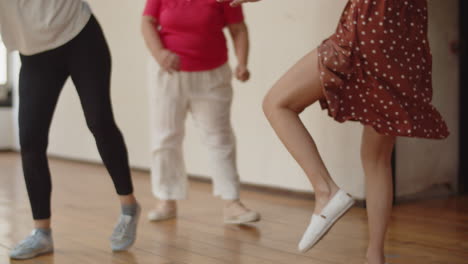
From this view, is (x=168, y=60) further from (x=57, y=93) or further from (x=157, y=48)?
(x=57, y=93)

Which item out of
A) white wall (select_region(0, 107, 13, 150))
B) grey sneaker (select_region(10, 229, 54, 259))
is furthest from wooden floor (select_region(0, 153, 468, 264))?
white wall (select_region(0, 107, 13, 150))

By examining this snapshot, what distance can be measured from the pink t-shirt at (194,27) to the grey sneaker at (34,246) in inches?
36.0

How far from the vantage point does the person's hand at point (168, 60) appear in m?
2.67

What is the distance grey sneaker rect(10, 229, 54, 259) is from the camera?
2246 mm

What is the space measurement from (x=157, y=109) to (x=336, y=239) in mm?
959

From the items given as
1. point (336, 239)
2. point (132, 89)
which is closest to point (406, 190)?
point (336, 239)

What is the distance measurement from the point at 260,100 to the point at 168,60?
113 centimetres

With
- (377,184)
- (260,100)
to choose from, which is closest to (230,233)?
(377,184)

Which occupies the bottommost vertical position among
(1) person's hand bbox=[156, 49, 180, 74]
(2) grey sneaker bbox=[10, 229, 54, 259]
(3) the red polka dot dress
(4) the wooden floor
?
(4) the wooden floor

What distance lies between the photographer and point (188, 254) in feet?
7.53

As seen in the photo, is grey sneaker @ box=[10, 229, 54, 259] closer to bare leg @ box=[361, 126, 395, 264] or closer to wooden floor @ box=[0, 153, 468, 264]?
wooden floor @ box=[0, 153, 468, 264]

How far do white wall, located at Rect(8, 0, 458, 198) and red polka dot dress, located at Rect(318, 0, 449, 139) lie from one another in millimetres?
1484

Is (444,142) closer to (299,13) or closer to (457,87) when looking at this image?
(457,87)

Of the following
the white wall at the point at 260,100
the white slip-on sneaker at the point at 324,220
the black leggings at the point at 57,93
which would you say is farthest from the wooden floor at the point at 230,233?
the white slip-on sneaker at the point at 324,220
